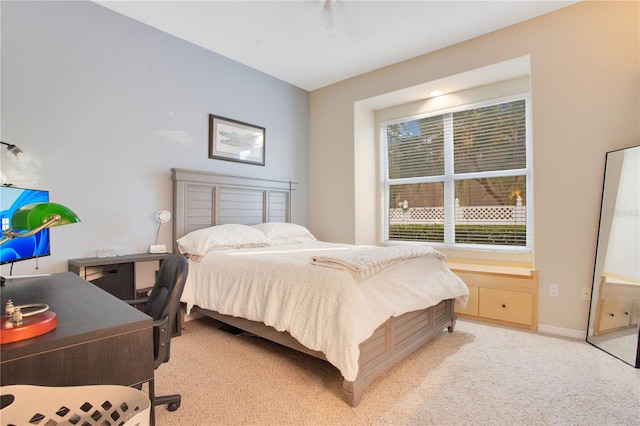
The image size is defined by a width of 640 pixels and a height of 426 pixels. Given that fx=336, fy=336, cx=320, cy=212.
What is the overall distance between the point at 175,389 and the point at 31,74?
94.7 inches

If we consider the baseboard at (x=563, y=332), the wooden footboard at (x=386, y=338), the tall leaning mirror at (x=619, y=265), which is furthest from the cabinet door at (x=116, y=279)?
the tall leaning mirror at (x=619, y=265)

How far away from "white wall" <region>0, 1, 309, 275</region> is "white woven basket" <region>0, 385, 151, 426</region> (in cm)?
211

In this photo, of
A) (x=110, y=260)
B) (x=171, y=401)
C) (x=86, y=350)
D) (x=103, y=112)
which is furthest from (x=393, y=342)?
(x=103, y=112)

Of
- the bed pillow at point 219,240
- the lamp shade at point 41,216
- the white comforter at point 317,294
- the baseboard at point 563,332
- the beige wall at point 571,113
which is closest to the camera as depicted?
the lamp shade at point 41,216

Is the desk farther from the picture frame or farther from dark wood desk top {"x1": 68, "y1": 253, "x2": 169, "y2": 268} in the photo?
the picture frame

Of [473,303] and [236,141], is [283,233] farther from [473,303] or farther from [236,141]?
[473,303]

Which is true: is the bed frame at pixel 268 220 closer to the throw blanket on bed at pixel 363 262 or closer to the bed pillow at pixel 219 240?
the bed pillow at pixel 219 240

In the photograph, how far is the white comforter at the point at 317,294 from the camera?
1809 mm

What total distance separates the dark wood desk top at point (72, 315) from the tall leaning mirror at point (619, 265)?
9.94 ft

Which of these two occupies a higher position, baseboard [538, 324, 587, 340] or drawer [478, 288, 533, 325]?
drawer [478, 288, 533, 325]

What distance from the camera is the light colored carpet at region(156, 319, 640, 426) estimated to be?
67.2 inches

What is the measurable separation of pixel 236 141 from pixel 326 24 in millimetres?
1527

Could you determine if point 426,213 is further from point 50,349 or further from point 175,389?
point 50,349

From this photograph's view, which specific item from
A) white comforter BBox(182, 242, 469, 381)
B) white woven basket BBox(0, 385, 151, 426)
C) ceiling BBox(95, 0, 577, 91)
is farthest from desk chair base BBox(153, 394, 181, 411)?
ceiling BBox(95, 0, 577, 91)
